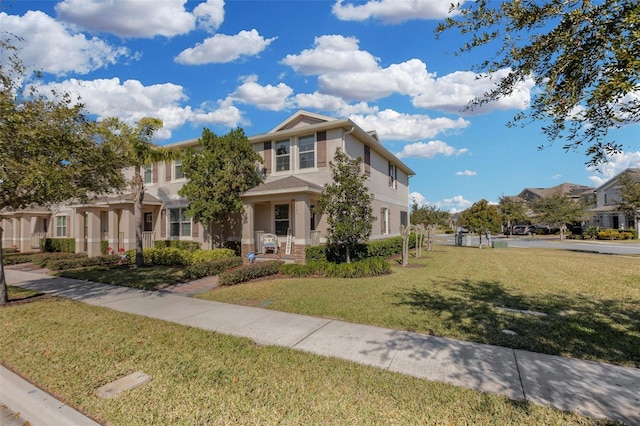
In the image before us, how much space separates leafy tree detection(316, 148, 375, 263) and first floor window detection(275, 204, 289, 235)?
12.4ft

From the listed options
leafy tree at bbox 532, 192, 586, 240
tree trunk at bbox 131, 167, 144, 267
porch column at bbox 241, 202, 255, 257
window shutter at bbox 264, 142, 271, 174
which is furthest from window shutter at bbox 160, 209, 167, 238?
leafy tree at bbox 532, 192, 586, 240

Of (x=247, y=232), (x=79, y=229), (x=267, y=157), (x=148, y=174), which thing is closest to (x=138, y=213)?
(x=247, y=232)

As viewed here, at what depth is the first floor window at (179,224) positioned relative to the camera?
18.6 meters

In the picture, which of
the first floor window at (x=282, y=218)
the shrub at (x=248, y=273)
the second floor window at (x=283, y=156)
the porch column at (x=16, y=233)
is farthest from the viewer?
the porch column at (x=16, y=233)

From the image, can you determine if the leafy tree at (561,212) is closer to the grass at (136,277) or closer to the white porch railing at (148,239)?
the grass at (136,277)

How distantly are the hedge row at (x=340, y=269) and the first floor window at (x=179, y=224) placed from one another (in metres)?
8.73

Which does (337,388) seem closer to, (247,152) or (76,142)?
(76,142)

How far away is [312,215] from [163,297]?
8.11m

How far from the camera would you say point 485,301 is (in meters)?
7.98

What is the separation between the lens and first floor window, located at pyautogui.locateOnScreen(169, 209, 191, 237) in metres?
18.6

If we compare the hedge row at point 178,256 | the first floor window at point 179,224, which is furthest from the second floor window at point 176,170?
the hedge row at point 178,256

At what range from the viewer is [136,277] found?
12.2 m

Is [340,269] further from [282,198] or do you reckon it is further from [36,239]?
[36,239]

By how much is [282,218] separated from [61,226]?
21.3m
